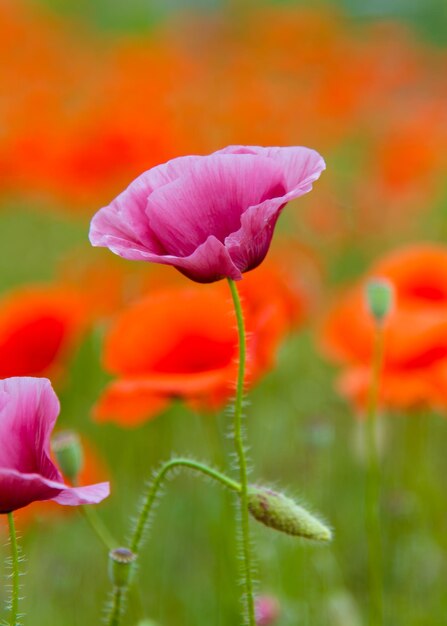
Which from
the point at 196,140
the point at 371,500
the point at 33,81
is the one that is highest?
the point at 33,81

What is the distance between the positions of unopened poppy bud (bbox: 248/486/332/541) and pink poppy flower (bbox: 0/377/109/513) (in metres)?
0.16

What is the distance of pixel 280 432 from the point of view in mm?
2393

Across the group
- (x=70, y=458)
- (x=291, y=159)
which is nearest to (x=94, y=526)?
(x=70, y=458)

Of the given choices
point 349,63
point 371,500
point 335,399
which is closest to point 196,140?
point 335,399

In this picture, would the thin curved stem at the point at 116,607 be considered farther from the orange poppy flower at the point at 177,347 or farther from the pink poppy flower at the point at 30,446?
the orange poppy flower at the point at 177,347

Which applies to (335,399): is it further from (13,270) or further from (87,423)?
(13,270)

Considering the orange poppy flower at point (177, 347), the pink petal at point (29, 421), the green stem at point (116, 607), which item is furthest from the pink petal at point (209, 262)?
the orange poppy flower at point (177, 347)

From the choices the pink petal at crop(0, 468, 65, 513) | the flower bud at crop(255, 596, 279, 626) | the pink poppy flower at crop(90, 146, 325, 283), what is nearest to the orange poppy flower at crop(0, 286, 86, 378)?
the flower bud at crop(255, 596, 279, 626)

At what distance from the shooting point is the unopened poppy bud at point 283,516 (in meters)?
0.89

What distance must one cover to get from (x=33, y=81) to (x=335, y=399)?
12.1ft

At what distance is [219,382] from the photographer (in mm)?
1241

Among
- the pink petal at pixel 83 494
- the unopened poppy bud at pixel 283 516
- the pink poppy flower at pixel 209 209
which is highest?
the pink poppy flower at pixel 209 209

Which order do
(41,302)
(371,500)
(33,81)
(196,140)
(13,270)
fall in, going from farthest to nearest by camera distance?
(33,81) → (196,140) → (13,270) → (41,302) → (371,500)

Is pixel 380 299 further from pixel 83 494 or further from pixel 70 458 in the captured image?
pixel 83 494
